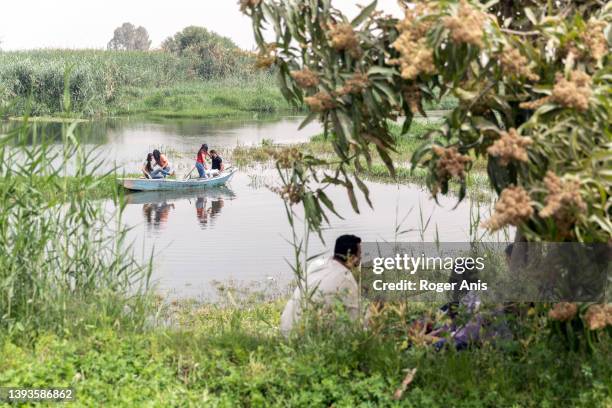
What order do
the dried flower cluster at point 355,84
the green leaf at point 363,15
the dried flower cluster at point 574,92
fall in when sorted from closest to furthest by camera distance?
the dried flower cluster at point 574,92 < the dried flower cluster at point 355,84 < the green leaf at point 363,15

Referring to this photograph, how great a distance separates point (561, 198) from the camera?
4766mm

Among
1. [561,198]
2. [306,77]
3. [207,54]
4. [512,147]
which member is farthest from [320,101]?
[207,54]

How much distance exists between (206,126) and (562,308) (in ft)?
128

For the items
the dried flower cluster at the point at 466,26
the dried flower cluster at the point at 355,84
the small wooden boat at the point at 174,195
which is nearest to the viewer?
the dried flower cluster at the point at 466,26

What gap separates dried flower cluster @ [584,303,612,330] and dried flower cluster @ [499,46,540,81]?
4.32 ft

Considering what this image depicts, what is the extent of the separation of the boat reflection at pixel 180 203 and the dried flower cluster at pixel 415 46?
1417cm

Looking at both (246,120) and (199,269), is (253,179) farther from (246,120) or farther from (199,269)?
(246,120)

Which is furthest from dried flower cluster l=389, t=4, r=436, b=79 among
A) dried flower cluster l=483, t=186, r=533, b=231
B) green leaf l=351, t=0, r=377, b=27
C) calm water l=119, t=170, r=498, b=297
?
calm water l=119, t=170, r=498, b=297

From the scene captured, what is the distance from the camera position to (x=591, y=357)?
6160 millimetres

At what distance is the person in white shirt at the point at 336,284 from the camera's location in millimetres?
6672

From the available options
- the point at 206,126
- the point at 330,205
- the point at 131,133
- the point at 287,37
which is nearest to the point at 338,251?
the point at 330,205

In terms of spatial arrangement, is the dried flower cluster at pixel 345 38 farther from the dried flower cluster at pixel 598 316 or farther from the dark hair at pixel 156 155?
the dark hair at pixel 156 155

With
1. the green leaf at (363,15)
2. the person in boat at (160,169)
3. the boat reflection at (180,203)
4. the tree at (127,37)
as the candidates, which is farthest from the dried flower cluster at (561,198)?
the tree at (127,37)

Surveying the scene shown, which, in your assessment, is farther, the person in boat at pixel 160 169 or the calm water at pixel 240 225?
the person in boat at pixel 160 169
